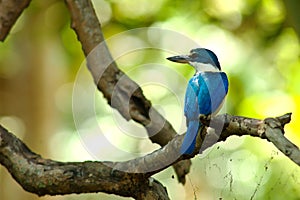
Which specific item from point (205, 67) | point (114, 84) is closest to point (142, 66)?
point (114, 84)

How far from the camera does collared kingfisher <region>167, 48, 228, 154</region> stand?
191 centimetres

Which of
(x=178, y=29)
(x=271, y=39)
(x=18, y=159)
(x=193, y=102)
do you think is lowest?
(x=178, y=29)

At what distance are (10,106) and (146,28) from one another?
3.64 feet

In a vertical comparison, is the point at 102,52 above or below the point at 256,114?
above

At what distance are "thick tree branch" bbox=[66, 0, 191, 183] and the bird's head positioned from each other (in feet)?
1.16

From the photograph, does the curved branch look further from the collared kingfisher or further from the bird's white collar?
the bird's white collar

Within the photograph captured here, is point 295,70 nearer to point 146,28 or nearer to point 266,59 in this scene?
point 266,59

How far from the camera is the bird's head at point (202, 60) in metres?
2.20

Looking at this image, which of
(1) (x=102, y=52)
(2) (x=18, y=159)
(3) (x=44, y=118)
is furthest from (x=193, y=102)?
(3) (x=44, y=118)

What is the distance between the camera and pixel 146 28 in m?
4.91

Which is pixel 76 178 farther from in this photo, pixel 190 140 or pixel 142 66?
pixel 142 66

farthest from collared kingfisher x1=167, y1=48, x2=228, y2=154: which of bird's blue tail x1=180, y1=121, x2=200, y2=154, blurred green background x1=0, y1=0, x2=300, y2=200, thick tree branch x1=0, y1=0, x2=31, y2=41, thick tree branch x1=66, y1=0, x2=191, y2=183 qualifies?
blurred green background x1=0, y1=0, x2=300, y2=200

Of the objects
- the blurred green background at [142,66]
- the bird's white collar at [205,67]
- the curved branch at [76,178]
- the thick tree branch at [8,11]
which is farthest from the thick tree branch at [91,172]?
the blurred green background at [142,66]

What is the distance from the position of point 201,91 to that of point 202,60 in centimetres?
15
